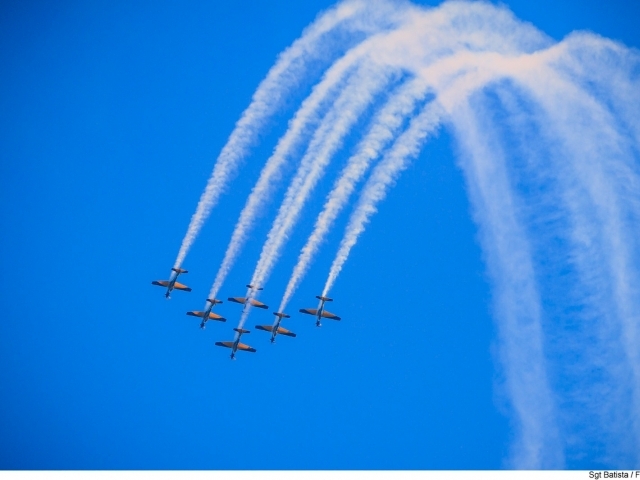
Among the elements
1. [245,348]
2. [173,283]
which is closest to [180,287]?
[173,283]

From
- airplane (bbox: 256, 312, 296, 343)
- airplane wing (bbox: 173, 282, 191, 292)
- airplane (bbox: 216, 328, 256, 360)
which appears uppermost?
airplane wing (bbox: 173, 282, 191, 292)

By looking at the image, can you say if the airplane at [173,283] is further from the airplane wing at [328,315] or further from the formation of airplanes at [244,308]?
the airplane wing at [328,315]

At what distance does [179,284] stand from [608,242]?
14.6m

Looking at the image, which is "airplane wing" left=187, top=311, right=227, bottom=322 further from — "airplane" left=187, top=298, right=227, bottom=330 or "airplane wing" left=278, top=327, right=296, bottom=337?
"airplane wing" left=278, top=327, right=296, bottom=337

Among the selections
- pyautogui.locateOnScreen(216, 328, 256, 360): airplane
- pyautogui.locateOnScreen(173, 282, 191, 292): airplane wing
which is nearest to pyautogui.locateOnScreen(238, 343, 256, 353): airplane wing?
pyautogui.locateOnScreen(216, 328, 256, 360): airplane

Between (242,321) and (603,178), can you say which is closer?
(603,178)

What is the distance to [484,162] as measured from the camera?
22750mm

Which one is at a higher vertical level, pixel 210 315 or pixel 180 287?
pixel 180 287

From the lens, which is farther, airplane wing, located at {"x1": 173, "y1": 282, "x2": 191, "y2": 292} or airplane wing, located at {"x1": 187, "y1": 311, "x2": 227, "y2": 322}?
airplane wing, located at {"x1": 173, "y1": 282, "x2": 191, "y2": 292}

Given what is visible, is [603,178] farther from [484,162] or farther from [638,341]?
[638,341]

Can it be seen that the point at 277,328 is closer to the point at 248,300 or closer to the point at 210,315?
the point at 248,300
